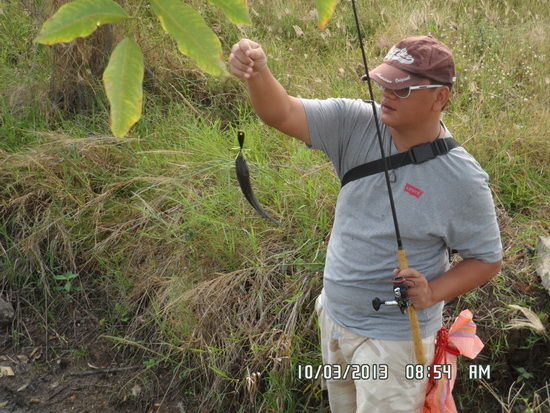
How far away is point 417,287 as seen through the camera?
1844 millimetres

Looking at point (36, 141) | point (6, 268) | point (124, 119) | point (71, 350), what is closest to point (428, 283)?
point (124, 119)

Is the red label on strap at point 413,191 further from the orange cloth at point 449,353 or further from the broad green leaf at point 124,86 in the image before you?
the broad green leaf at point 124,86

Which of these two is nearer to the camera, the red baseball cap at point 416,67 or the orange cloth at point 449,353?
the red baseball cap at point 416,67

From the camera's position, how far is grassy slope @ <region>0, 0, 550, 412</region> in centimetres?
295

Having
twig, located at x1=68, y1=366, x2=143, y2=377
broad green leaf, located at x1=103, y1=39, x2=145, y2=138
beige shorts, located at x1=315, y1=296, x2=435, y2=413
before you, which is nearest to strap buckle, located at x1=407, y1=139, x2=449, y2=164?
beige shorts, located at x1=315, y1=296, x2=435, y2=413

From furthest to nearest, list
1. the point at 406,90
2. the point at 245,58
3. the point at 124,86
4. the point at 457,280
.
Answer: the point at 457,280 < the point at 406,90 < the point at 245,58 < the point at 124,86

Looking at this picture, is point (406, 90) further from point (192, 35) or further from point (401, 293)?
point (192, 35)

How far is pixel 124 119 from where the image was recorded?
42.4 inches

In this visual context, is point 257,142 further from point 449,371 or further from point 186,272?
point 449,371

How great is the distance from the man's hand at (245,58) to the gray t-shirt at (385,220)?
0.26 m

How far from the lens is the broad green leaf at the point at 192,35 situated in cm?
112

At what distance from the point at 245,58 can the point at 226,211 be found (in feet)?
5.87
